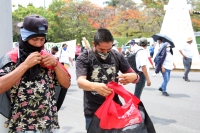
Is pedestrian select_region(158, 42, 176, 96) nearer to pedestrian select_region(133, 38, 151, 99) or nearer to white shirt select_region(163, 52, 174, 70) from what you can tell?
white shirt select_region(163, 52, 174, 70)

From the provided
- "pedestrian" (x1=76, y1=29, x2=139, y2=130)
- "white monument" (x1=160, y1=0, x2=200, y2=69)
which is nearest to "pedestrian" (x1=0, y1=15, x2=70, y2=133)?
"pedestrian" (x1=76, y1=29, x2=139, y2=130)

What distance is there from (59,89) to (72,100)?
5.48 meters

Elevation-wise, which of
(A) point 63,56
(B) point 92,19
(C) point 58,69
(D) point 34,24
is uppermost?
(D) point 34,24

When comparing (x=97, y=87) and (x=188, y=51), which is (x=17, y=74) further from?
(x=188, y=51)

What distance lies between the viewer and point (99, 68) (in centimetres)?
294

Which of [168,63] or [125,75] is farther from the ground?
[125,75]

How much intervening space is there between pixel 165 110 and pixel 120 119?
447cm

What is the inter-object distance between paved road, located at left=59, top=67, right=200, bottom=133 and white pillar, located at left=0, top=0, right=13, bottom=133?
2.74 meters

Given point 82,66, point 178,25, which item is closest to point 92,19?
point 178,25

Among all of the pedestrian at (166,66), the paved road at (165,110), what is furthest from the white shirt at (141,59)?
the pedestrian at (166,66)

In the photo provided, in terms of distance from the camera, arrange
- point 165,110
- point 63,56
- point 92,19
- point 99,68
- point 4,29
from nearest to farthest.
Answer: point 4,29, point 99,68, point 165,110, point 63,56, point 92,19

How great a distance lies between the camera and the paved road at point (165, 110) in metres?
5.48

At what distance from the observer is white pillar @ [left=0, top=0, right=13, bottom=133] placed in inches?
107

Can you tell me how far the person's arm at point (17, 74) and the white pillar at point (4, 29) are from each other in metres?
0.77
